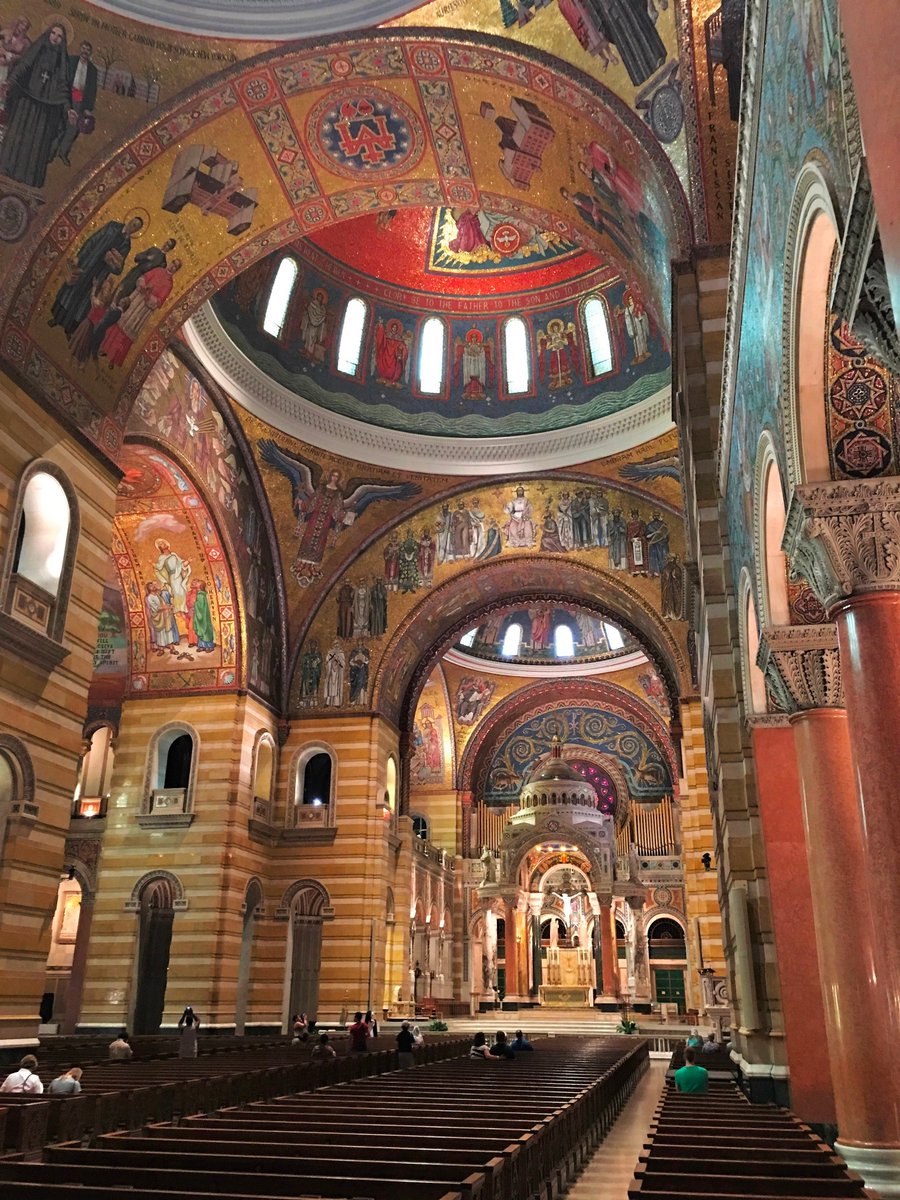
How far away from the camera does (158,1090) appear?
8.77 meters

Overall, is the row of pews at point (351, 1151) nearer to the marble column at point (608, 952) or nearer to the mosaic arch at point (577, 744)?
the marble column at point (608, 952)

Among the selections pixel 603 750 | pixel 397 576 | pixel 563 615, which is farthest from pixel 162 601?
pixel 603 750

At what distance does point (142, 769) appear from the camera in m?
21.5

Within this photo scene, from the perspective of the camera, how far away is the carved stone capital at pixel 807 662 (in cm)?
791

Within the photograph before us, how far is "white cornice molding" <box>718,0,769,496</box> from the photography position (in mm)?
6746

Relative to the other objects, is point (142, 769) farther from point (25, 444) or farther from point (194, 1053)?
point (25, 444)

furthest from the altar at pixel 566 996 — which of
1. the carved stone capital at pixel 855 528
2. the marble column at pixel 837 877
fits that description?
the carved stone capital at pixel 855 528

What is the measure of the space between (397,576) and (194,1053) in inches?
502

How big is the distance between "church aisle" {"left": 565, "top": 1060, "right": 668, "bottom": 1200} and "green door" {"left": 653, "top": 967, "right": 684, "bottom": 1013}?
25.8 metres

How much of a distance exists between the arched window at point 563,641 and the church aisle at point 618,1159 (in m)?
23.3

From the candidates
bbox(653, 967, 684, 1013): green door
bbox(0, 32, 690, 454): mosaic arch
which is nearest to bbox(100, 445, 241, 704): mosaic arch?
bbox(0, 32, 690, 454): mosaic arch

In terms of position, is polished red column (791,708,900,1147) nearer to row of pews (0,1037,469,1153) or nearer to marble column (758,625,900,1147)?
marble column (758,625,900,1147)

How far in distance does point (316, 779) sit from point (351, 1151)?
779 inches

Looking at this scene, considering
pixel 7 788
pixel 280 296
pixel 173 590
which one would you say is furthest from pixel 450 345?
pixel 7 788
